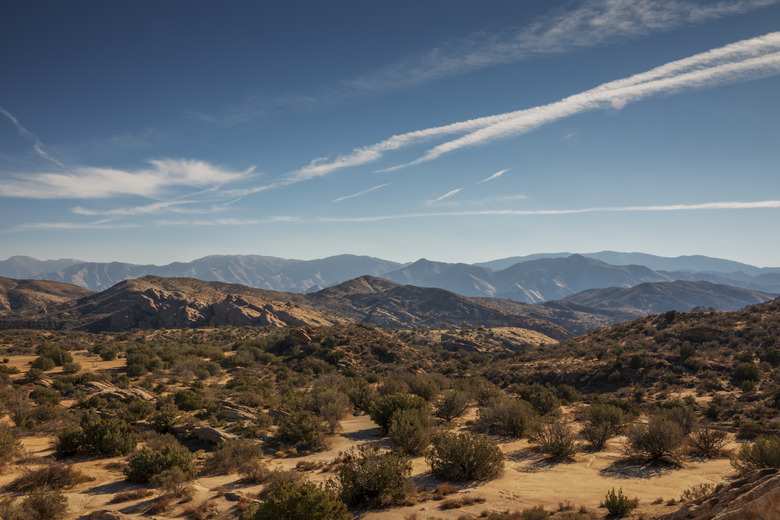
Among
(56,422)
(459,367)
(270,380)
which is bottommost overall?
(459,367)

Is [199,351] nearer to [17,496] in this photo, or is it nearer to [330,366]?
[330,366]

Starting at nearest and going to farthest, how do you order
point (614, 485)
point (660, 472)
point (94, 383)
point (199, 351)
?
point (614, 485)
point (660, 472)
point (94, 383)
point (199, 351)

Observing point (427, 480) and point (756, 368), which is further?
point (756, 368)

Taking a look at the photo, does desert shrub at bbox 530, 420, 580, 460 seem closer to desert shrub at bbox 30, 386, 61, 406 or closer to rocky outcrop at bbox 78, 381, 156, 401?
rocky outcrop at bbox 78, 381, 156, 401

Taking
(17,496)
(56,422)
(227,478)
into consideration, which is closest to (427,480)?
(227,478)

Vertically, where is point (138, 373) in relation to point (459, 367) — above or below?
above

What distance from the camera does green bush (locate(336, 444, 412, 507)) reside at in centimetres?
1084

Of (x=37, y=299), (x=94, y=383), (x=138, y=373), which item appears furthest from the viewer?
(x=37, y=299)

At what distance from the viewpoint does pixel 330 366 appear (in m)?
38.7

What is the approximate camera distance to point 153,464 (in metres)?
12.7

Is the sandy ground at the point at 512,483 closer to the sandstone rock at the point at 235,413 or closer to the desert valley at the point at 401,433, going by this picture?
the desert valley at the point at 401,433

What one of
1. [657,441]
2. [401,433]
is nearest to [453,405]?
[401,433]

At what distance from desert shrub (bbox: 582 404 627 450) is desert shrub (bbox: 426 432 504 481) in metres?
5.78

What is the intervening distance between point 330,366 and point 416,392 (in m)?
14.6
